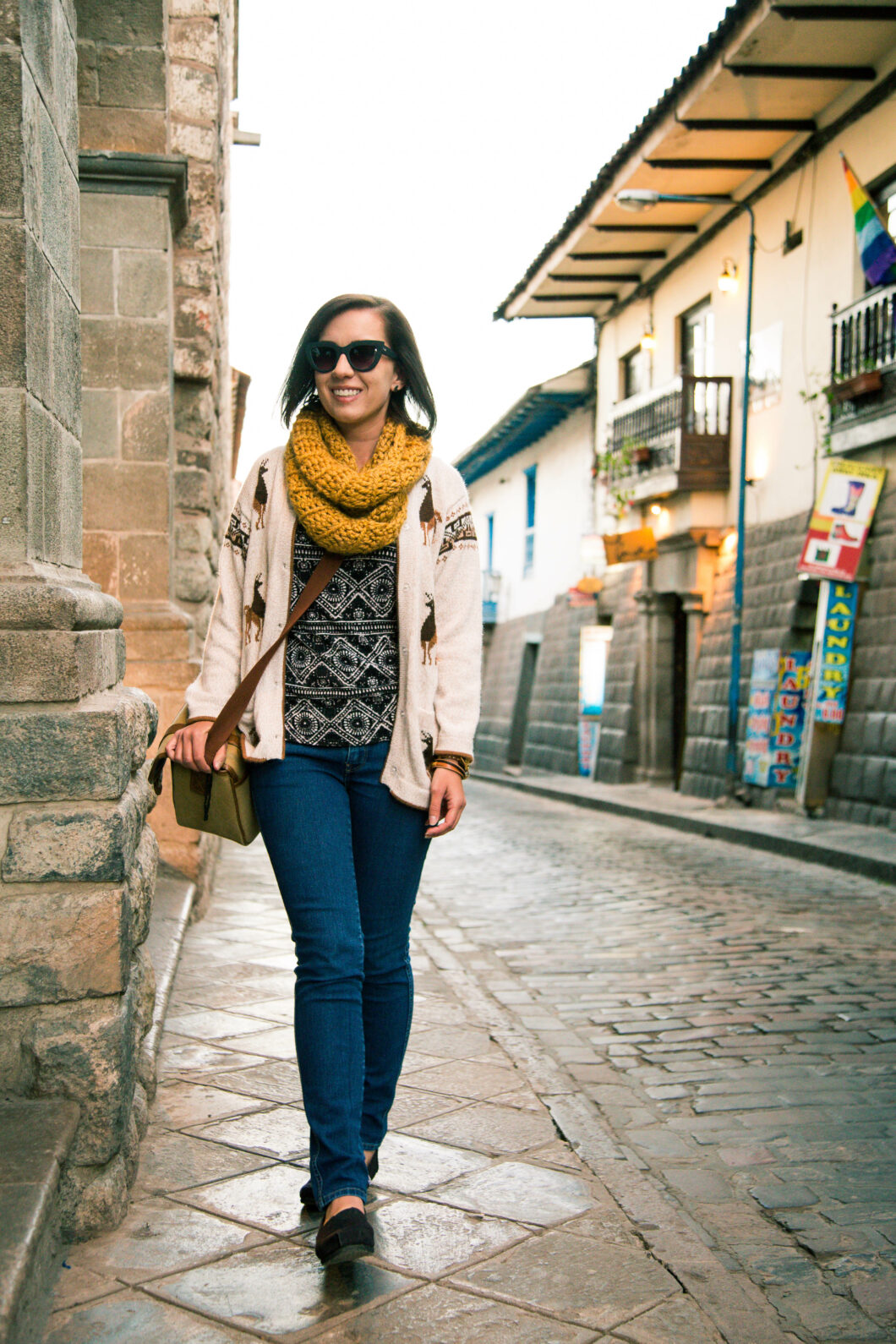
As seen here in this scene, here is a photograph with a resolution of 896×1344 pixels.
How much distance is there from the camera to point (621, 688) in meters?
20.1

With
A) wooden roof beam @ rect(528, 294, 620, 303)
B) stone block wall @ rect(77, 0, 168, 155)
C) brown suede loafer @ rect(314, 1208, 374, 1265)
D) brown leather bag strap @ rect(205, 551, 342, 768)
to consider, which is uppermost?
wooden roof beam @ rect(528, 294, 620, 303)

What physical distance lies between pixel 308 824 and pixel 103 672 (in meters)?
0.61

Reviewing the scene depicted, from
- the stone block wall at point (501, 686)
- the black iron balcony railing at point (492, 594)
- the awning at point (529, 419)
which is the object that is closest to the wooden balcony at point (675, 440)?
the awning at point (529, 419)

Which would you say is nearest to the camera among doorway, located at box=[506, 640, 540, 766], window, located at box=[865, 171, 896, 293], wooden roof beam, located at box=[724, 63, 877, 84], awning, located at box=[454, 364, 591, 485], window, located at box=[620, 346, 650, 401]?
window, located at box=[865, 171, 896, 293]

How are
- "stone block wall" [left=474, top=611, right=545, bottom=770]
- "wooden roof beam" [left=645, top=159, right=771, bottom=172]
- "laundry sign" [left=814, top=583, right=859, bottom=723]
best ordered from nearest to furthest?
"laundry sign" [left=814, top=583, right=859, bottom=723] < "wooden roof beam" [left=645, top=159, right=771, bottom=172] < "stone block wall" [left=474, top=611, right=545, bottom=770]

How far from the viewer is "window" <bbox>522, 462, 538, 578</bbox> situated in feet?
90.6

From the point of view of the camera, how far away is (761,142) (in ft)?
49.3

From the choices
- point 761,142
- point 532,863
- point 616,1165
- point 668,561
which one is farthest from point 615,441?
point 616,1165

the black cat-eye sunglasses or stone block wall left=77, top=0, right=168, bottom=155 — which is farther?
stone block wall left=77, top=0, right=168, bottom=155

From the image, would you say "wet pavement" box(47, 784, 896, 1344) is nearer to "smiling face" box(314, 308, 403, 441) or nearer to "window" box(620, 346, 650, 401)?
"smiling face" box(314, 308, 403, 441)

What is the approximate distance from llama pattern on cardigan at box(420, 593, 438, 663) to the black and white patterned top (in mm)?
61

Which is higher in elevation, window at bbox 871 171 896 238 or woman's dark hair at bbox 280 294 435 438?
window at bbox 871 171 896 238

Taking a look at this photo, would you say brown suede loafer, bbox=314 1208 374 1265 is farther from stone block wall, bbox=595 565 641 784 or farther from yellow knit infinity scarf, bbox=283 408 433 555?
stone block wall, bbox=595 565 641 784

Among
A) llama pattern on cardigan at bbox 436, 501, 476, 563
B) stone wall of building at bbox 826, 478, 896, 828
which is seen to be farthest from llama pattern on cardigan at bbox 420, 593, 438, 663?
stone wall of building at bbox 826, 478, 896, 828
